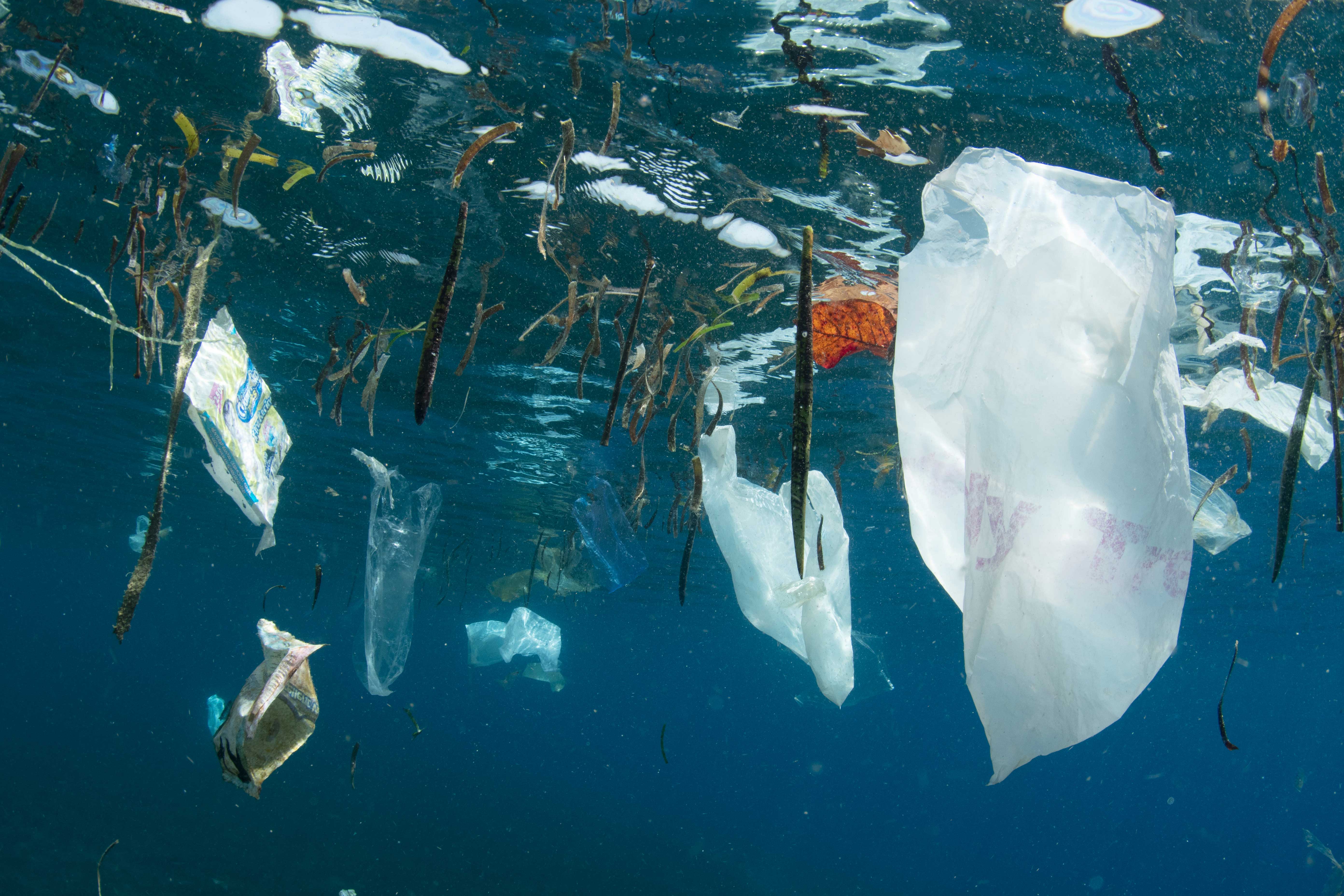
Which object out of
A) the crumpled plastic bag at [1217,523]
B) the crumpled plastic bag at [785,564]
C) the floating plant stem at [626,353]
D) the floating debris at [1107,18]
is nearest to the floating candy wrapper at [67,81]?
the floating plant stem at [626,353]

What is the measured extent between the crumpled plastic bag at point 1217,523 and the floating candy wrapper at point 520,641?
9.25m

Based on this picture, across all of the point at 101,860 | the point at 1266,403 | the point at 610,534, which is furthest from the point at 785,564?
the point at 610,534

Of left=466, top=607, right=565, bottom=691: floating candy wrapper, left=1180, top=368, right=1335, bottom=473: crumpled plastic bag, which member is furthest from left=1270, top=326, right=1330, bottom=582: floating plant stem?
left=466, top=607, right=565, bottom=691: floating candy wrapper

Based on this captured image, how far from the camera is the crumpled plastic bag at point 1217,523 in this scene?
12.3 ft

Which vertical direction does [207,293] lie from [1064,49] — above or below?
below

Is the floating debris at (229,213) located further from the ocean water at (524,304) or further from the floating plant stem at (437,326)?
the floating plant stem at (437,326)

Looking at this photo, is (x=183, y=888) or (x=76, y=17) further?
(x=183, y=888)

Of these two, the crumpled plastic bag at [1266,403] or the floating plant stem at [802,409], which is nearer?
the floating plant stem at [802,409]

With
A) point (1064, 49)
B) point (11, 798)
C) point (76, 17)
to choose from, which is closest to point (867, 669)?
point (1064, 49)

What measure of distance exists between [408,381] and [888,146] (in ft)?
30.5

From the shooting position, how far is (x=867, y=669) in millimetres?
5727

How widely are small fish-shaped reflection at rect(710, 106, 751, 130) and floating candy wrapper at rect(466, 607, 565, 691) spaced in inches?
327

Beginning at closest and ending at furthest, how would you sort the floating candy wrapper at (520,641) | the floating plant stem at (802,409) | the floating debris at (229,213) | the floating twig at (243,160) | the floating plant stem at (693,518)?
the floating plant stem at (802,409) < the floating twig at (243,160) < the floating plant stem at (693,518) < the floating debris at (229,213) < the floating candy wrapper at (520,641)

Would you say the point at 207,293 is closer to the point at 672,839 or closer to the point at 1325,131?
the point at 1325,131
